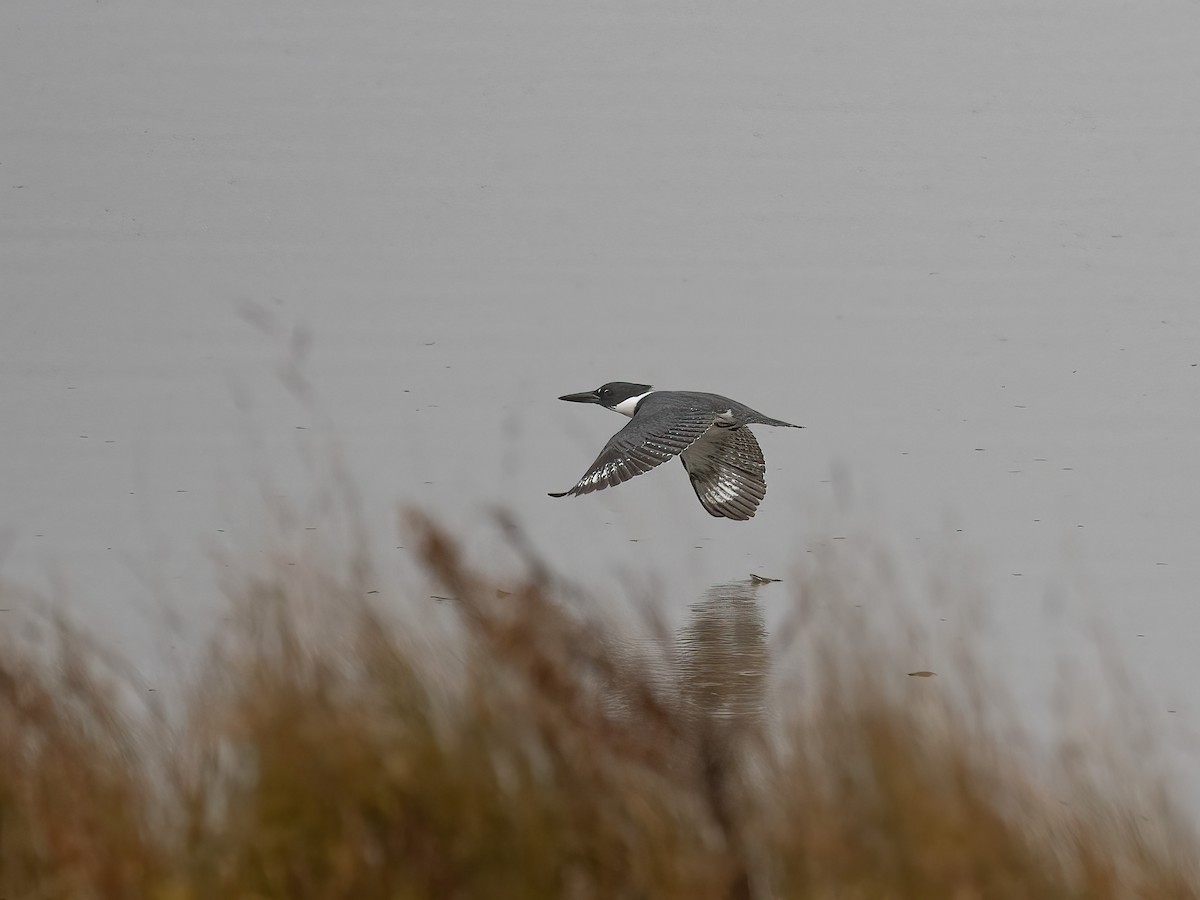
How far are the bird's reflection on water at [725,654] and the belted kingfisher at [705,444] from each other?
659 mm

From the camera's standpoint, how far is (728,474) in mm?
8422

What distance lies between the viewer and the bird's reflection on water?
561 cm

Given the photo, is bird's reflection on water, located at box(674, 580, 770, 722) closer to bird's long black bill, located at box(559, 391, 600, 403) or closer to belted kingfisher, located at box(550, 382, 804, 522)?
belted kingfisher, located at box(550, 382, 804, 522)

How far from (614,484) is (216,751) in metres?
3.31

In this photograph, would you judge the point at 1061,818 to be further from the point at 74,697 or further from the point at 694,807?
the point at 74,697

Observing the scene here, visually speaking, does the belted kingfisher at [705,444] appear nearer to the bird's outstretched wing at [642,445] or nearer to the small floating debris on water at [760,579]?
the bird's outstretched wing at [642,445]

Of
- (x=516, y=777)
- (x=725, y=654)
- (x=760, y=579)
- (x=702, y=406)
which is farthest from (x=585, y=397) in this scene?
(x=516, y=777)

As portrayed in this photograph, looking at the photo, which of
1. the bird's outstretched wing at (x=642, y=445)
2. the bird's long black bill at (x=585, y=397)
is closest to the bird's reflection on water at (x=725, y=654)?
the bird's outstretched wing at (x=642, y=445)

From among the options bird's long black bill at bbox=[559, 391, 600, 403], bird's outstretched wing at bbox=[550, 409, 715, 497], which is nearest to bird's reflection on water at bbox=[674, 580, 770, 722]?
bird's outstretched wing at bbox=[550, 409, 715, 497]

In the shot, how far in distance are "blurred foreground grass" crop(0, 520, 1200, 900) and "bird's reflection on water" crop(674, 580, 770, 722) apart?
1.04 m

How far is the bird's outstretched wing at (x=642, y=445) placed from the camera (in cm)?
700

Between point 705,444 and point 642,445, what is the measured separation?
1151mm

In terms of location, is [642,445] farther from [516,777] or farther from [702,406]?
[516,777]

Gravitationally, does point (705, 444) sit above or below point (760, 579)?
above
